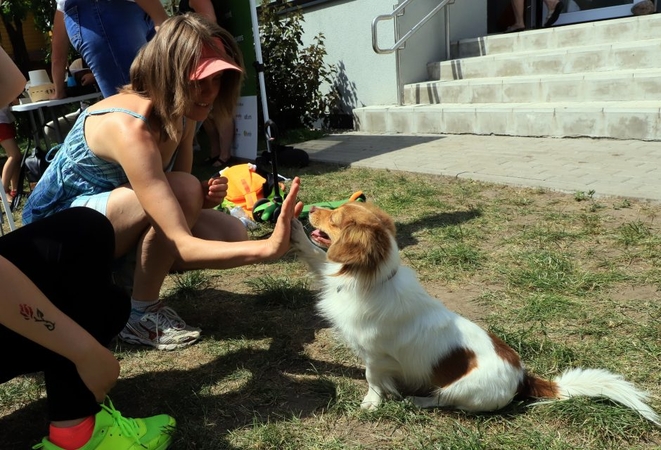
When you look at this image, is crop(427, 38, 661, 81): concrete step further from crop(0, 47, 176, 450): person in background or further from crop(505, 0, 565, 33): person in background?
crop(0, 47, 176, 450): person in background

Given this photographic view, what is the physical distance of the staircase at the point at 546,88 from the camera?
6293mm

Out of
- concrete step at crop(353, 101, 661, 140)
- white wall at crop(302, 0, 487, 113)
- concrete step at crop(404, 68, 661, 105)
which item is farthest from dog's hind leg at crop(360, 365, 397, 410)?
white wall at crop(302, 0, 487, 113)

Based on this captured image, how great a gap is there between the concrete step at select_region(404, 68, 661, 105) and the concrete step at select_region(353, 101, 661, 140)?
160mm

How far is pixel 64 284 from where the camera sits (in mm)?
1885

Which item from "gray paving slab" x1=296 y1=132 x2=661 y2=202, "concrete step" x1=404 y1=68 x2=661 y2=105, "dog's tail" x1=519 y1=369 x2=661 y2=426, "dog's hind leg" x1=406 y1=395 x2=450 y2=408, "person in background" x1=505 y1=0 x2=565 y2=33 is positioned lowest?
"dog's hind leg" x1=406 y1=395 x2=450 y2=408

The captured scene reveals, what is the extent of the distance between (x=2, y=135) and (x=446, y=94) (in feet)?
19.6

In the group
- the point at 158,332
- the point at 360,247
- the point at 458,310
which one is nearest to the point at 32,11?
the point at 158,332

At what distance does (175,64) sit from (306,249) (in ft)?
3.16

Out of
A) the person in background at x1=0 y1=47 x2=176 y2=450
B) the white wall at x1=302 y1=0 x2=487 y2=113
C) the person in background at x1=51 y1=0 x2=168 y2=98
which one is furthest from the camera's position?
the white wall at x1=302 y1=0 x2=487 y2=113

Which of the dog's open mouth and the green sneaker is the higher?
the dog's open mouth

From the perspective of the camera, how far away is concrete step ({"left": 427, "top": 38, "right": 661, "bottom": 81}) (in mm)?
6691

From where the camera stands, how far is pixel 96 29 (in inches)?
146

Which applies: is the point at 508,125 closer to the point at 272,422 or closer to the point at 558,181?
the point at 558,181

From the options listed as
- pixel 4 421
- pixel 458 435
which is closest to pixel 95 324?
pixel 4 421
